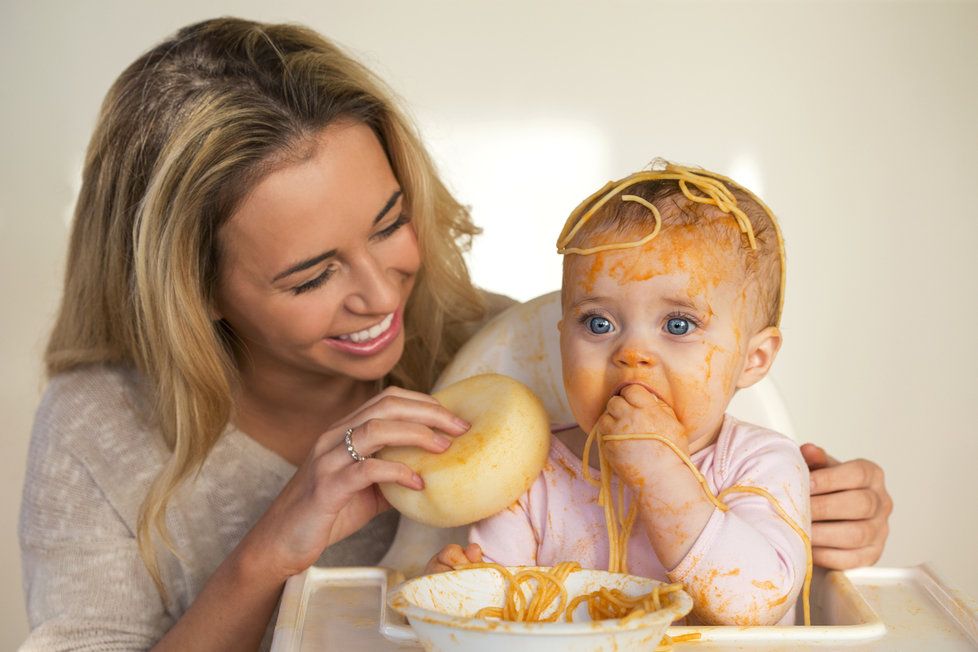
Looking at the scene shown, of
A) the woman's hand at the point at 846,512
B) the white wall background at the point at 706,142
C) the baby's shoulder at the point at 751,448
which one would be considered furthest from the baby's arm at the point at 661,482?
the white wall background at the point at 706,142

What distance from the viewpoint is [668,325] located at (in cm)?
114

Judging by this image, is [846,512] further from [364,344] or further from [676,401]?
[364,344]

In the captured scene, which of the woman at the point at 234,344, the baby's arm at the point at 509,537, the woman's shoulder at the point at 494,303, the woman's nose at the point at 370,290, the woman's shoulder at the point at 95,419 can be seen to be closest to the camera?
the baby's arm at the point at 509,537

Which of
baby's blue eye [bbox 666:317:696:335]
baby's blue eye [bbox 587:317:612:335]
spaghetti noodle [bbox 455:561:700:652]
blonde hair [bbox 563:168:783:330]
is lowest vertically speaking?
spaghetti noodle [bbox 455:561:700:652]

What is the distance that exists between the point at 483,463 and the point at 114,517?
698 mm

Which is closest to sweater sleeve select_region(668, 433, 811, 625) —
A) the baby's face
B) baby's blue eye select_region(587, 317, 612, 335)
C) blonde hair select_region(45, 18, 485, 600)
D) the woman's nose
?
the baby's face

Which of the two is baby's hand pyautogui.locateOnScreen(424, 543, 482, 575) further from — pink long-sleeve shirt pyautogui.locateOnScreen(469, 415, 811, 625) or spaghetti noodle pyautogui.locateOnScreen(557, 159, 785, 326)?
spaghetti noodle pyautogui.locateOnScreen(557, 159, 785, 326)

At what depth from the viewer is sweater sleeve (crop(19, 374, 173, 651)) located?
5.05 feet

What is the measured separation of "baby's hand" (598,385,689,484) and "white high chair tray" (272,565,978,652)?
16 centimetres

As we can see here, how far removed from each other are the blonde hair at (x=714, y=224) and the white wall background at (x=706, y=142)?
67.8 inches

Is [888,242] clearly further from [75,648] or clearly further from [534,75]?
[75,648]

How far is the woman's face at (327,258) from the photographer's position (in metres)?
1.43

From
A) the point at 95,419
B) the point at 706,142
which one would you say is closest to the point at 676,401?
the point at 95,419

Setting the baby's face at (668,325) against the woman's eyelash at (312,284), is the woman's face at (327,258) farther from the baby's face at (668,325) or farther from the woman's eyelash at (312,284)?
the baby's face at (668,325)
